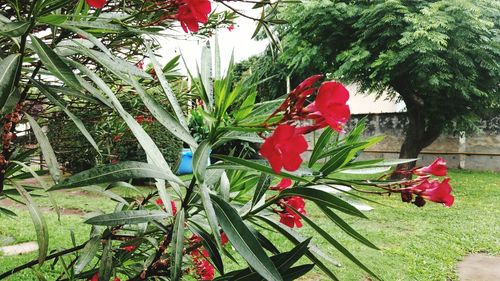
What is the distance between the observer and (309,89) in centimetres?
58

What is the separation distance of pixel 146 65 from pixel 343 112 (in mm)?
1609

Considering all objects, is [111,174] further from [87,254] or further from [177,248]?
[87,254]

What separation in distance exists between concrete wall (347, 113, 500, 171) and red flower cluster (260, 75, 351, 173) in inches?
361

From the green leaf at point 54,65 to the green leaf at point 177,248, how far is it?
26cm

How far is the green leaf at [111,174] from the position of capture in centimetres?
55

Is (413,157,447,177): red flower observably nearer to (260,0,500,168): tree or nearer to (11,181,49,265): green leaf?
(11,181,49,265): green leaf

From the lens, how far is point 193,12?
716 millimetres

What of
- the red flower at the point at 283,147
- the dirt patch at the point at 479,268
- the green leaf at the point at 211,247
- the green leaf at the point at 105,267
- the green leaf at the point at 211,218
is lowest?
the dirt patch at the point at 479,268

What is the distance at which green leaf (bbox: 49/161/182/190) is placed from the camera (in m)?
0.55

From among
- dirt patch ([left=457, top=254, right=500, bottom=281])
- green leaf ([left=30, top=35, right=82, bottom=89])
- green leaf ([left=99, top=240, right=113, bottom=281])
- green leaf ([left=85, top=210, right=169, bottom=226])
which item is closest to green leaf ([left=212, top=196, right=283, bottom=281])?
green leaf ([left=85, top=210, right=169, bottom=226])

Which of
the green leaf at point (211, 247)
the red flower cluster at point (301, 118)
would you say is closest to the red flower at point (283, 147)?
the red flower cluster at point (301, 118)

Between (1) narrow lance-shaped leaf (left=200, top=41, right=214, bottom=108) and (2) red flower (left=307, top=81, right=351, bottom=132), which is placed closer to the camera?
(2) red flower (left=307, top=81, right=351, bottom=132)

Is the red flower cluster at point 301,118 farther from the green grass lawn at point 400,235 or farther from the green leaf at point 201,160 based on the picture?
the green grass lawn at point 400,235

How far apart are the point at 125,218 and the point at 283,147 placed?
0.33 m
